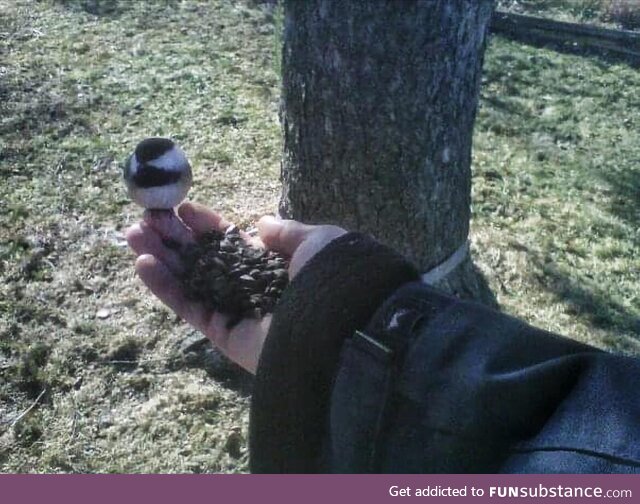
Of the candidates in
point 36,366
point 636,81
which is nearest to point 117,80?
point 36,366

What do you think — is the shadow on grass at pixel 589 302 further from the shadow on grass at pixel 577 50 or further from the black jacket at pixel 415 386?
the shadow on grass at pixel 577 50

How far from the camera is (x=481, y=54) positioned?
98.5 inches

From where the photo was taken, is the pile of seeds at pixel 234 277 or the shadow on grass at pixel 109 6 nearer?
the pile of seeds at pixel 234 277

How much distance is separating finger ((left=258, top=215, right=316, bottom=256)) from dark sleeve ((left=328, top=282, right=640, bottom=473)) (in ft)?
1.96

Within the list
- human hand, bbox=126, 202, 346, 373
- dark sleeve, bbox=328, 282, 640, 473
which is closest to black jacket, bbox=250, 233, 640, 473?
dark sleeve, bbox=328, 282, 640, 473

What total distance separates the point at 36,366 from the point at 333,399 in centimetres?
166

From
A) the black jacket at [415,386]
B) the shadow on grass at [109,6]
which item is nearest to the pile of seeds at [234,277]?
the black jacket at [415,386]

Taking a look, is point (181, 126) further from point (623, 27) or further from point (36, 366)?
point (623, 27)

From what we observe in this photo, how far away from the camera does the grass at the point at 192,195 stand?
2631 millimetres

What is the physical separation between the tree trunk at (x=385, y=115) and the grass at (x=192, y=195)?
701mm

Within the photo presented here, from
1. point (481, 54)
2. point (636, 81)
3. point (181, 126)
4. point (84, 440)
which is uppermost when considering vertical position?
point (481, 54)

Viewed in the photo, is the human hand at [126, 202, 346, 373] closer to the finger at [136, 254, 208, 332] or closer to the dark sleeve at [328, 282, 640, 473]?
the finger at [136, 254, 208, 332]

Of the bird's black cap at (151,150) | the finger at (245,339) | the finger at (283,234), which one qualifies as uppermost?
the bird's black cap at (151,150)

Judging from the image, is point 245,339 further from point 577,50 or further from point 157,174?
point 577,50
